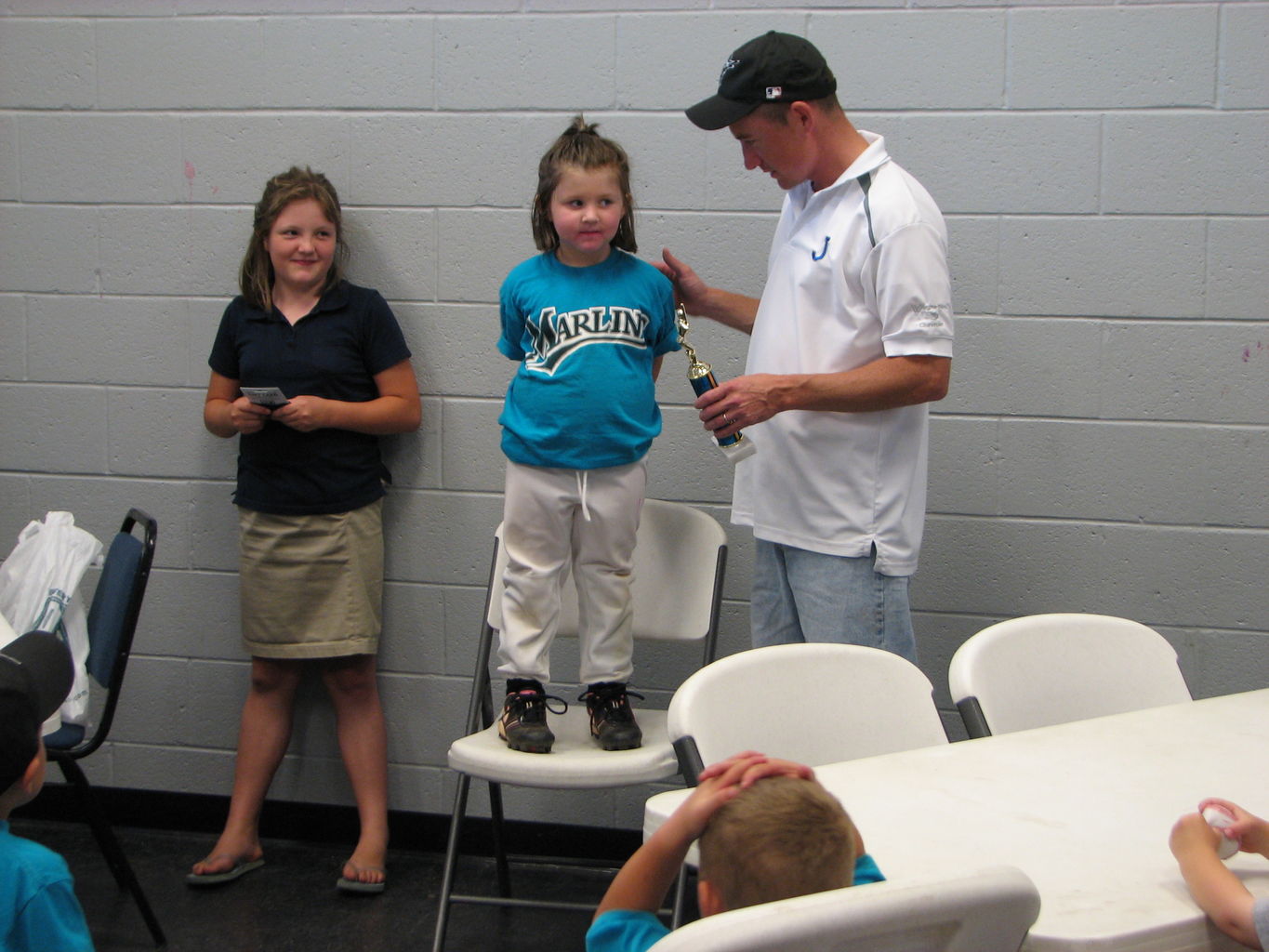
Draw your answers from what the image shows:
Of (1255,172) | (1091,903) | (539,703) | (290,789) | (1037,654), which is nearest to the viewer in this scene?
(1091,903)

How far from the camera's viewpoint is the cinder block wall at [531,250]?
2.74 meters

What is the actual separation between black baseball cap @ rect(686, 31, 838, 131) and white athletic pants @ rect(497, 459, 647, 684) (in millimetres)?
708

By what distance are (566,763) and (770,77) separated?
1267mm

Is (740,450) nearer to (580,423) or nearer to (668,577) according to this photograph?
(580,423)

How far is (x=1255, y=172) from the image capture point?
2.69 meters

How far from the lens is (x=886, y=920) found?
3.30 ft

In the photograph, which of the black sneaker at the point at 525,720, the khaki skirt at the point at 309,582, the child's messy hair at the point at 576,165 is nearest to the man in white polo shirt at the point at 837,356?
the child's messy hair at the point at 576,165

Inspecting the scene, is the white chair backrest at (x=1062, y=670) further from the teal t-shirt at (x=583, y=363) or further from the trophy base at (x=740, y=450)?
the teal t-shirt at (x=583, y=363)

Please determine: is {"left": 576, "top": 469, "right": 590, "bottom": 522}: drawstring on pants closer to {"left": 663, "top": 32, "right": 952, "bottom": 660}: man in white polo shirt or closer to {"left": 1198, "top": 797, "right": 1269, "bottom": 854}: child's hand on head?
{"left": 663, "top": 32, "right": 952, "bottom": 660}: man in white polo shirt

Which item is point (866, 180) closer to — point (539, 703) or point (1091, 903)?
point (539, 703)

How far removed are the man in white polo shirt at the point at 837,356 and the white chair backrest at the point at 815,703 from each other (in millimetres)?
418

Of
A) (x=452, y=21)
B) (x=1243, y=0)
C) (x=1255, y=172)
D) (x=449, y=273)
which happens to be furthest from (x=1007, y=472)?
(x=452, y=21)

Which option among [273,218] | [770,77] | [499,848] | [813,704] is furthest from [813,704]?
[273,218]

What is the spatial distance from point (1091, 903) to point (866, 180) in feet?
4.57
